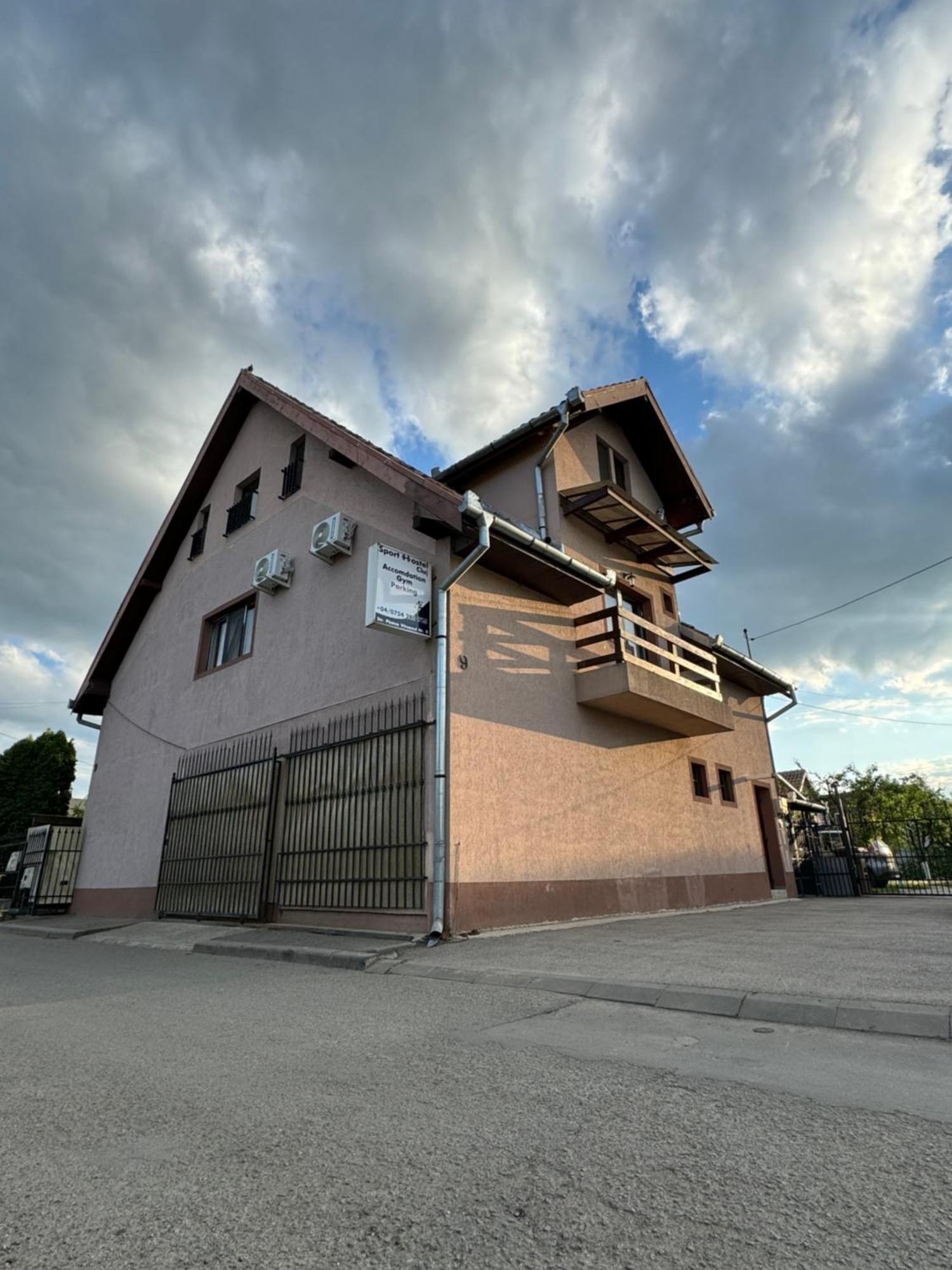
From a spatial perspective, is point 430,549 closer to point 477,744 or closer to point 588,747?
point 477,744

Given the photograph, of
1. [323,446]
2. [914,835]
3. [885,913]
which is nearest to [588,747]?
[885,913]

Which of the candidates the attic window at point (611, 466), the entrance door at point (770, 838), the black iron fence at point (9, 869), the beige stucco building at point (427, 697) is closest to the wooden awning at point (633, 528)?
the beige stucco building at point (427, 697)

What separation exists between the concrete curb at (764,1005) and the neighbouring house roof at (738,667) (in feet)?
34.0

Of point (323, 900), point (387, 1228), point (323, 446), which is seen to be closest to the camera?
point (387, 1228)

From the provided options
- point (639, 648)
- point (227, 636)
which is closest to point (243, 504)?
point (227, 636)

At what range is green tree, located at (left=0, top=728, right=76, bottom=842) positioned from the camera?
80.1ft

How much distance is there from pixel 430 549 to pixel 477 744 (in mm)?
2825

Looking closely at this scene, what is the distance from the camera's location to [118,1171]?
2.17m

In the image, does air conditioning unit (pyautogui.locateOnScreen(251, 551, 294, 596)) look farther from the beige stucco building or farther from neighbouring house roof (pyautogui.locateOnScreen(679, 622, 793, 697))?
neighbouring house roof (pyautogui.locateOnScreen(679, 622, 793, 697))

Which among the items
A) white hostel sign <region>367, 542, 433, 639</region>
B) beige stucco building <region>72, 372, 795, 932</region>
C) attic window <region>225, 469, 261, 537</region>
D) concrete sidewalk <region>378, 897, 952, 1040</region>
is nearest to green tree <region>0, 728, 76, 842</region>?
beige stucco building <region>72, 372, 795, 932</region>

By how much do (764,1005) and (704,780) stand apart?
33.8ft

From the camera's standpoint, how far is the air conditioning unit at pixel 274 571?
11836 millimetres

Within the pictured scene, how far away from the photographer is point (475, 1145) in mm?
2287

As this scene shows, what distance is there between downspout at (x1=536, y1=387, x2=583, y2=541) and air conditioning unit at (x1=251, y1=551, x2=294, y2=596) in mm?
4476
